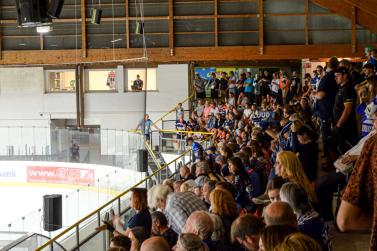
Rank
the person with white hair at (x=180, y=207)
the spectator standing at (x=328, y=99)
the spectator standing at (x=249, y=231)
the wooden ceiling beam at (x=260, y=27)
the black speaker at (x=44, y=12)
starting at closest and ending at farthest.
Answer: the spectator standing at (x=249, y=231) → the person with white hair at (x=180, y=207) → the spectator standing at (x=328, y=99) → the black speaker at (x=44, y=12) → the wooden ceiling beam at (x=260, y=27)

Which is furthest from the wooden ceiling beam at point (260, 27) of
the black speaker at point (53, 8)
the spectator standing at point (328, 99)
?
the spectator standing at point (328, 99)

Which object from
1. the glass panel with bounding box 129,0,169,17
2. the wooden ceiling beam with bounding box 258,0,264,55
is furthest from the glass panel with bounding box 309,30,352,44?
the glass panel with bounding box 129,0,169,17

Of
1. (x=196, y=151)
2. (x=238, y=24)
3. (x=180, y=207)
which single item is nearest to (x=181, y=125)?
(x=238, y=24)

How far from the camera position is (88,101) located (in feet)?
75.4

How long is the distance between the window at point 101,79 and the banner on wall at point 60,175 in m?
4.87

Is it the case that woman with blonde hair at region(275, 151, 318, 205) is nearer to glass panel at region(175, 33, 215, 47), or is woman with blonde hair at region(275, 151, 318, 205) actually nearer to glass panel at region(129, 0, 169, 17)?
glass panel at region(175, 33, 215, 47)

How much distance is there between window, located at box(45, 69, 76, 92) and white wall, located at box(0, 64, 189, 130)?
0.94 feet

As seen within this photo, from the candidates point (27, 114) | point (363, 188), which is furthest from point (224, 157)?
point (27, 114)

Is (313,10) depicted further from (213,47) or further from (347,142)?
(347,142)

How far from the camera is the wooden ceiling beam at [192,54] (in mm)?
20672

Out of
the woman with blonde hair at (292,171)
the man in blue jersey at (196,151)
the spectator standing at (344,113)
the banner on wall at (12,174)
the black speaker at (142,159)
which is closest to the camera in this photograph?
the woman with blonde hair at (292,171)

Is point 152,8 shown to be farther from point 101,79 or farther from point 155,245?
point 155,245

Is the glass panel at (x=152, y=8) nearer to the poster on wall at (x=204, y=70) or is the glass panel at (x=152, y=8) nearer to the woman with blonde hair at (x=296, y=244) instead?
the poster on wall at (x=204, y=70)

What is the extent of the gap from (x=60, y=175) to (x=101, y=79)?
226 inches
